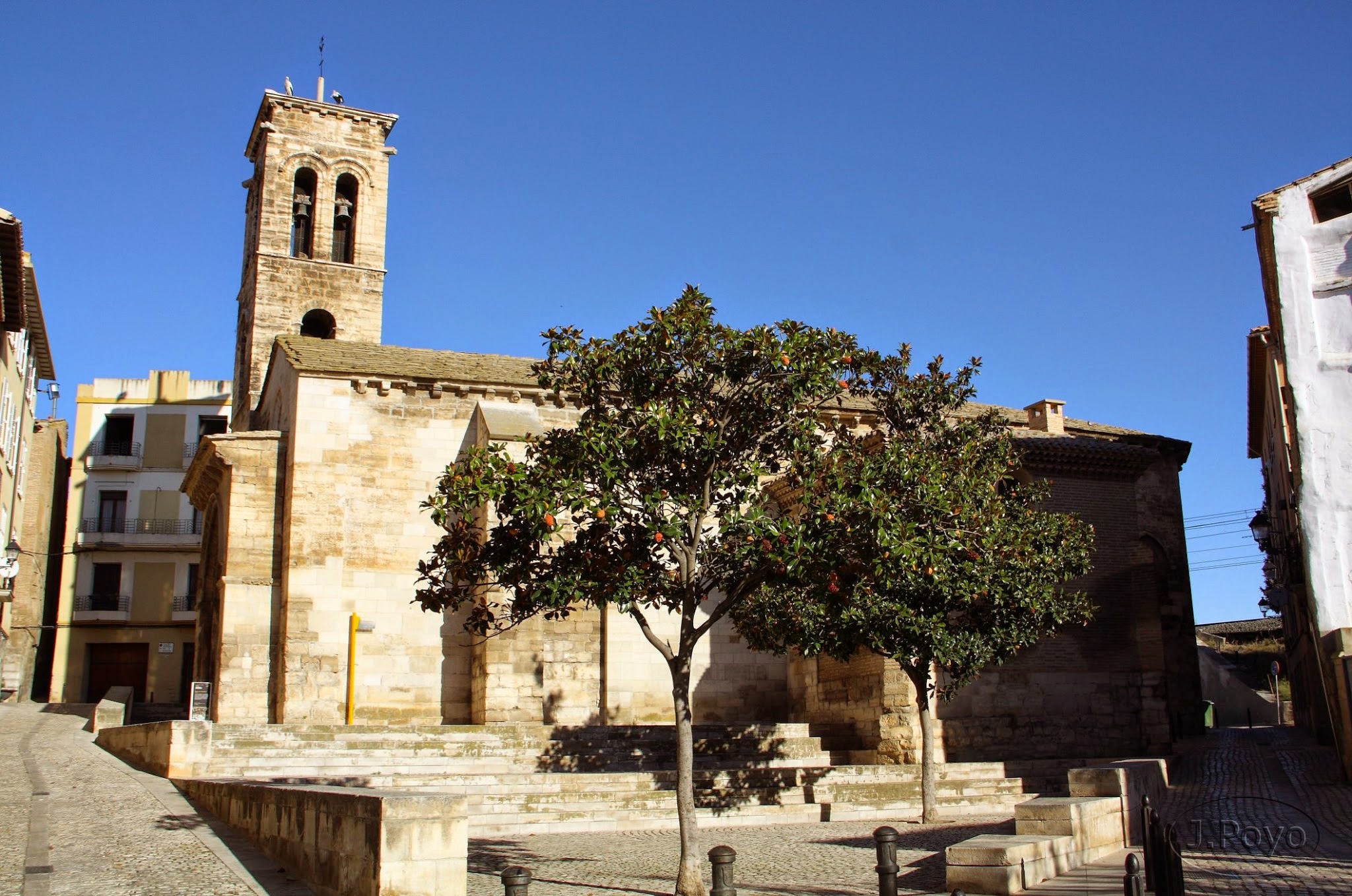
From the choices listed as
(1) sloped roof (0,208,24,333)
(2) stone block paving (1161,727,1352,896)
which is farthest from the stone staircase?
(1) sloped roof (0,208,24,333)

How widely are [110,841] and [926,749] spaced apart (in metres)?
9.75

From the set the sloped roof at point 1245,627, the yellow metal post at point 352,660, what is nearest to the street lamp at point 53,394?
the yellow metal post at point 352,660

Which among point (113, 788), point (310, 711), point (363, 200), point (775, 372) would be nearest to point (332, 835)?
point (775, 372)

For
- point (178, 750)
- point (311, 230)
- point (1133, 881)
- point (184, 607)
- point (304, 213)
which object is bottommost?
point (1133, 881)

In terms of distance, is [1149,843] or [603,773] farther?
[603,773]

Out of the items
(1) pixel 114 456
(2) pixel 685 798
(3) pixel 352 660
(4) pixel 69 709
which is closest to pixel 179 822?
(2) pixel 685 798

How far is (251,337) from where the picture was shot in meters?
28.6

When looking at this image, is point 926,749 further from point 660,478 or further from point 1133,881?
point 1133,881

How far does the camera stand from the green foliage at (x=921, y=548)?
425 inches

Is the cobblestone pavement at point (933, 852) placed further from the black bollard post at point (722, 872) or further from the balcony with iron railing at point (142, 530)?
the balcony with iron railing at point (142, 530)

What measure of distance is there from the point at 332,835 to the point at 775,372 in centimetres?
559

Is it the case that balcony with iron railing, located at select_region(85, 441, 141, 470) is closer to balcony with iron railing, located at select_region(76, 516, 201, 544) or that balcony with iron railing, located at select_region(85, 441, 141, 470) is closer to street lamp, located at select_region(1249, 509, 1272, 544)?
balcony with iron railing, located at select_region(76, 516, 201, 544)

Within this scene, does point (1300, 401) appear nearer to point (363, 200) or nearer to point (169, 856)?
point (169, 856)

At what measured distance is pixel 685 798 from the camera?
10.5 m
